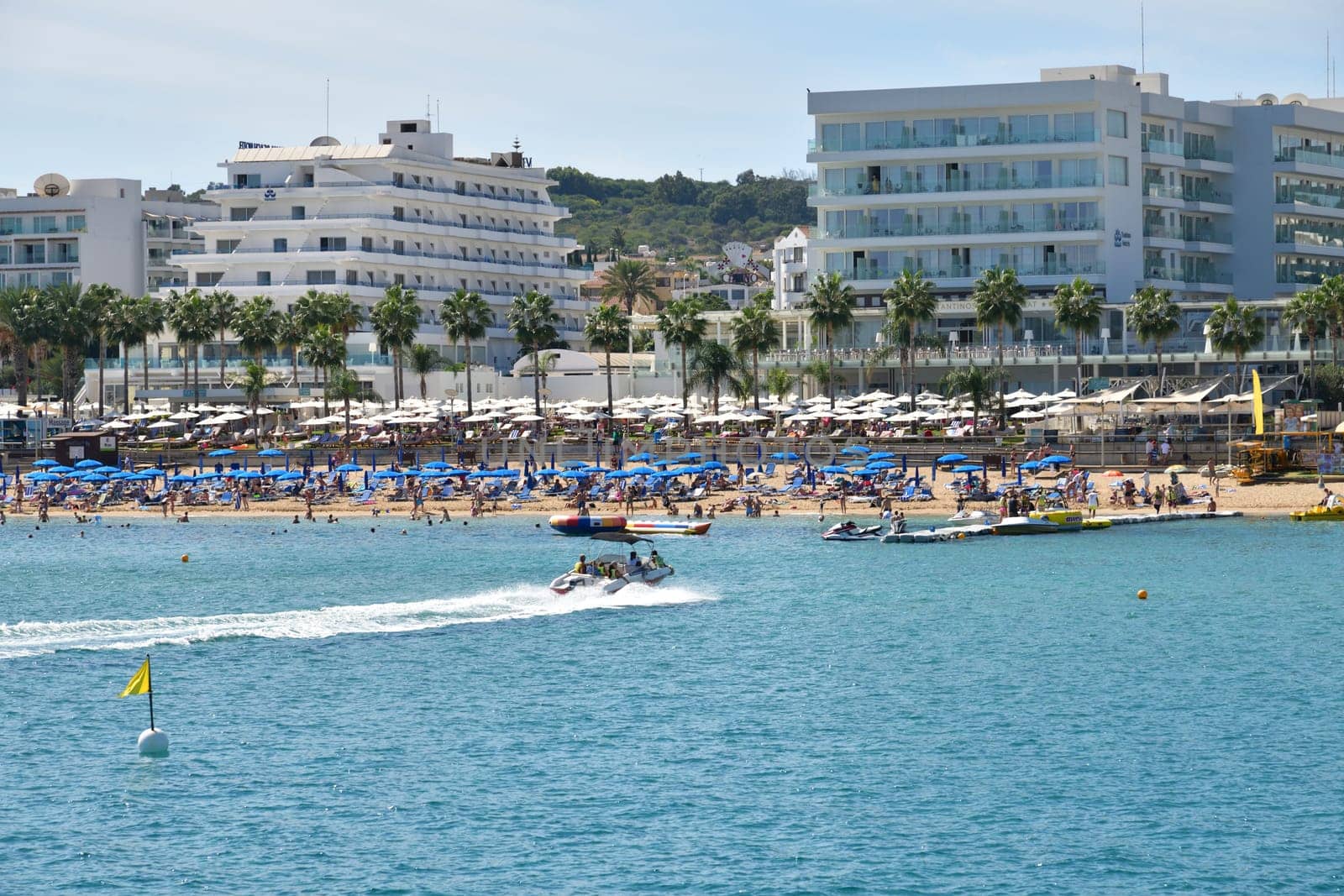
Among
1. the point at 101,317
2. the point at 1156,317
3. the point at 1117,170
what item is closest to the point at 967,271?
the point at 1117,170

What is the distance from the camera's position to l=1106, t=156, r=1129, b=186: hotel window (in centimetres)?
11619

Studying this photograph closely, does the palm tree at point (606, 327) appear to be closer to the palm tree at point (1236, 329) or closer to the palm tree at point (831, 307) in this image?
the palm tree at point (831, 307)

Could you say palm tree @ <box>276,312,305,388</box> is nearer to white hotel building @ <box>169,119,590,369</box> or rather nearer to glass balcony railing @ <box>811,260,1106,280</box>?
white hotel building @ <box>169,119,590,369</box>

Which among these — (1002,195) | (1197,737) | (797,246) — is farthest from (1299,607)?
(797,246)

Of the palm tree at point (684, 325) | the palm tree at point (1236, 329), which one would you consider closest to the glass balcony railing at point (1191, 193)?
the palm tree at point (1236, 329)

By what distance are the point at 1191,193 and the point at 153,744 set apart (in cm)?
10258

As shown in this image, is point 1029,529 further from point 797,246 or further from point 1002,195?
point 797,246

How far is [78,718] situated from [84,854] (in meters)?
10.2

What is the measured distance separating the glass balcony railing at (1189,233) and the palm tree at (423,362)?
47.2 metres

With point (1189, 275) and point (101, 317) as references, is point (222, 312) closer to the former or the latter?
point (101, 317)

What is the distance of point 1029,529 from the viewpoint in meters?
73.4

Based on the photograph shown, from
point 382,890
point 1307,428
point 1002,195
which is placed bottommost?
point 382,890

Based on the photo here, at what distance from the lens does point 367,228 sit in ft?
436

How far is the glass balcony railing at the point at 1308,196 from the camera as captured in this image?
416 feet
